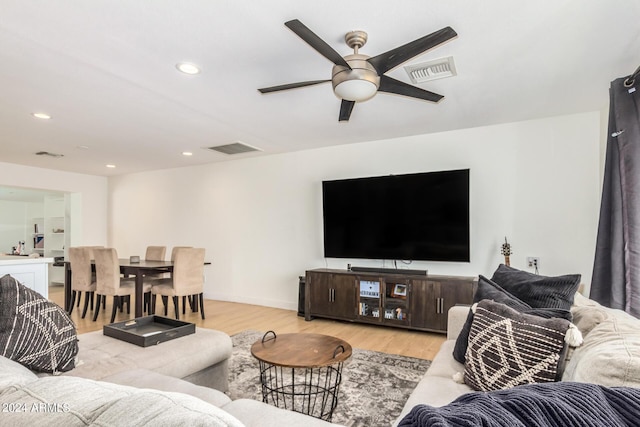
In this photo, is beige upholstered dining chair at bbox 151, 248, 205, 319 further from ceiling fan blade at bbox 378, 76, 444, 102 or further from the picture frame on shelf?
ceiling fan blade at bbox 378, 76, 444, 102

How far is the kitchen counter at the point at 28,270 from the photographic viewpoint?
2.07 meters

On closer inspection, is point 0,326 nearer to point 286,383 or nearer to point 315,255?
point 286,383

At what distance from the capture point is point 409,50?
189 cm

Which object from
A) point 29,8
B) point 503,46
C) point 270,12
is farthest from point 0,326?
point 503,46

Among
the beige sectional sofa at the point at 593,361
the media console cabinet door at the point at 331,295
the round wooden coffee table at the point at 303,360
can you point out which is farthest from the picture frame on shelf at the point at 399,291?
the beige sectional sofa at the point at 593,361

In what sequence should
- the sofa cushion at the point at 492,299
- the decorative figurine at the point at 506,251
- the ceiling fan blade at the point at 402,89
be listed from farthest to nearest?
the decorative figurine at the point at 506,251 → the ceiling fan blade at the point at 402,89 → the sofa cushion at the point at 492,299

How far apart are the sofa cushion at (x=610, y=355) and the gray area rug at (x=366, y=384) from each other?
4.08 ft

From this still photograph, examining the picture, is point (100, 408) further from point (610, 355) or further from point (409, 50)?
point (409, 50)

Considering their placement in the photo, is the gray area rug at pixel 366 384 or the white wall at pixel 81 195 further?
the white wall at pixel 81 195

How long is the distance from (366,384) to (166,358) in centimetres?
145

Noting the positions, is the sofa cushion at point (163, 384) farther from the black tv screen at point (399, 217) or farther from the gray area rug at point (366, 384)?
the black tv screen at point (399, 217)

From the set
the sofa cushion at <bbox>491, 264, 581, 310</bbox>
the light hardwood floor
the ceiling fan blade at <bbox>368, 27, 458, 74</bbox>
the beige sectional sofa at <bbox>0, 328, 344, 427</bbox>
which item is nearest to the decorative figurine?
the light hardwood floor

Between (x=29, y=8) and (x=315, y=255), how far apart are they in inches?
155

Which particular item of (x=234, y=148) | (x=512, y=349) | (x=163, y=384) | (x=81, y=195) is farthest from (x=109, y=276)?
(x=512, y=349)
